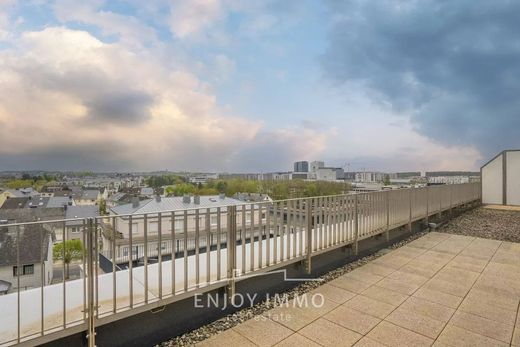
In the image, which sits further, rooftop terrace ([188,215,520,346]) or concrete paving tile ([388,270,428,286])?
concrete paving tile ([388,270,428,286])

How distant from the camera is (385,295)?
10.6 ft

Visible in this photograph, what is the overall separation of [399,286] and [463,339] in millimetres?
1137

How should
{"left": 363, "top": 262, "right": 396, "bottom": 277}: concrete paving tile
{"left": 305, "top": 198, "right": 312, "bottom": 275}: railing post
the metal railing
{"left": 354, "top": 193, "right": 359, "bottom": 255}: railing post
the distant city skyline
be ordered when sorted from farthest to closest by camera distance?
the distant city skyline
{"left": 354, "top": 193, "right": 359, "bottom": 255}: railing post
{"left": 363, "top": 262, "right": 396, "bottom": 277}: concrete paving tile
{"left": 305, "top": 198, "right": 312, "bottom": 275}: railing post
the metal railing

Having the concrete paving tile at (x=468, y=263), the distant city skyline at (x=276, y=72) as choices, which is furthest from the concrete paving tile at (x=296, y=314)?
the distant city skyline at (x=276, y=72)

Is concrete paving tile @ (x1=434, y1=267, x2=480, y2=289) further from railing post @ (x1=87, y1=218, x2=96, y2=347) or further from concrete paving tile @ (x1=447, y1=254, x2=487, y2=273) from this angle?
railing post @ (x1=87, y1=218, x2=96, y2=347)

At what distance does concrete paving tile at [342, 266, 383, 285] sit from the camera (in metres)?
3.70

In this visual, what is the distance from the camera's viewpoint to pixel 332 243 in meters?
4.03

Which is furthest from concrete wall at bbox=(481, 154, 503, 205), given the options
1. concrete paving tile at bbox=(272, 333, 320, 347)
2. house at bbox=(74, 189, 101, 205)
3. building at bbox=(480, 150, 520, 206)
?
house at bbox=(74, 189, 101, 205)

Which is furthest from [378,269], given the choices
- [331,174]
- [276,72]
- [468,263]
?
[331,174]

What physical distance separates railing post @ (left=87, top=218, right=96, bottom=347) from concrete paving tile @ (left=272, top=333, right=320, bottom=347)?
1.42 m

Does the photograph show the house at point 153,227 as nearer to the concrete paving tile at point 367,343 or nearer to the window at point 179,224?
the window at point 179,224

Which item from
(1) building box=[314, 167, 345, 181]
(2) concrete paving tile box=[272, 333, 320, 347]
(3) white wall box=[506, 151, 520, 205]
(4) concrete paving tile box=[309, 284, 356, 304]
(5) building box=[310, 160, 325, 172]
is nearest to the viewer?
(2) concrete paving tile box=[272, 333, 320, 347]

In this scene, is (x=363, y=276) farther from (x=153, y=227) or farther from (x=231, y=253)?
(x=153, y=227)

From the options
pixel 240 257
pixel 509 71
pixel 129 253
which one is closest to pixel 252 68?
pixel 240 257
